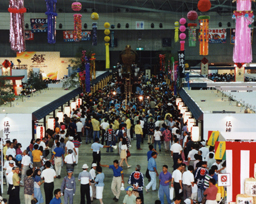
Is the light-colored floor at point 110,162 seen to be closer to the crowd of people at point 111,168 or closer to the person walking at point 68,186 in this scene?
the crowd of people at point 111,168

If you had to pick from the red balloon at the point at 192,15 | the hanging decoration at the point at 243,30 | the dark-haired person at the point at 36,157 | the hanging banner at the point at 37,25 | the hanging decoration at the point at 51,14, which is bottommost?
the dark-haired person at the point at 36,157

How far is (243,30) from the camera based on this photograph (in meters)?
12.1

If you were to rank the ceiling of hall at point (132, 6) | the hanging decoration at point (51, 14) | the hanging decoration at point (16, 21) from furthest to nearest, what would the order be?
the ceiling of hall at point (132, 6), the hanging decoration at point (51, 14), the hanging decoration at point (16, 21)

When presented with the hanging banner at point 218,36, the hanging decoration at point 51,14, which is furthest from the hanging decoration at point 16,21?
the hanging banner at point 218,36

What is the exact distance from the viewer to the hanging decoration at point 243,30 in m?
11.8

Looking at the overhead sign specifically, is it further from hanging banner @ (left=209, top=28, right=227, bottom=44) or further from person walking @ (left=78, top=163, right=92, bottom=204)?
hanging banner @ (left=209, top=28, right=227, bottom=44)

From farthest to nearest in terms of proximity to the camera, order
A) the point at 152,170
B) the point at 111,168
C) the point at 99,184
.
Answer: the point at 152,170, the point at 111,168, the point at 99,184

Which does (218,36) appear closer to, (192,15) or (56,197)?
(192,15)

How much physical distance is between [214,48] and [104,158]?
3410 cm

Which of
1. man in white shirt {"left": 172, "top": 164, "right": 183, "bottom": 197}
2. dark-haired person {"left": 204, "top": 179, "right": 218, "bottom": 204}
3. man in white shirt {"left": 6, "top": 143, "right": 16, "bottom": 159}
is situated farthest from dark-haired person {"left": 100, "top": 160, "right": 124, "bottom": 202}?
man in white shirt {"left": 6, "top": 143, "right": 16, "bottom": 159}

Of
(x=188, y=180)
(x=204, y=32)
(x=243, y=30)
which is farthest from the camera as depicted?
(x=204, y=32)

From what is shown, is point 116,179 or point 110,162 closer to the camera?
point 116,179

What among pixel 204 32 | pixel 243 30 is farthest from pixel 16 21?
pixel 204 32

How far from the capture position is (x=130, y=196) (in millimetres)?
8812
